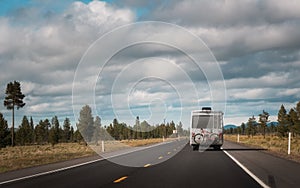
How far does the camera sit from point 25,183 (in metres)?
13.2

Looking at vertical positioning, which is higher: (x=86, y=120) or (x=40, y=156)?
(x=86, y=120)

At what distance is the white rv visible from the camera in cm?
3409

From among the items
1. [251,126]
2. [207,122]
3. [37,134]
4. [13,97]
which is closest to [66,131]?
[37,134]

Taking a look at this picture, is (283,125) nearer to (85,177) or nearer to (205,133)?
(205,133)

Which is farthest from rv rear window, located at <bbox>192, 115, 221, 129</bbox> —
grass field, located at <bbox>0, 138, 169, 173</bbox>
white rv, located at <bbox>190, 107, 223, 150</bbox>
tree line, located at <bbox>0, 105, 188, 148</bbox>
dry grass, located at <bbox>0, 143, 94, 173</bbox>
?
tree line, located at <bbox>0, 105, 188, 148</bbox>

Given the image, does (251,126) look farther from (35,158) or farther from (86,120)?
(35,158)

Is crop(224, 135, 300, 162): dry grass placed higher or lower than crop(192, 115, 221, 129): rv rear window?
lower

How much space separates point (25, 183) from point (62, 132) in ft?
517

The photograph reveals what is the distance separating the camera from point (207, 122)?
34.2 meters

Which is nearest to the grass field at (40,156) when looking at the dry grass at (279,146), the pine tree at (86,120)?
the dry grass at (279,146)

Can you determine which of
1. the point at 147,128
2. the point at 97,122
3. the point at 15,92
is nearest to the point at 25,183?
the point at 15,92

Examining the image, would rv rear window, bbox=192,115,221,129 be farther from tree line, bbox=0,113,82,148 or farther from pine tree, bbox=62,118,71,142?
pine tree, bbox=62,118,71,142

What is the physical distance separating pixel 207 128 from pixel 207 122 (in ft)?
1.52

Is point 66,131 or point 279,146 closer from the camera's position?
point 279,146
